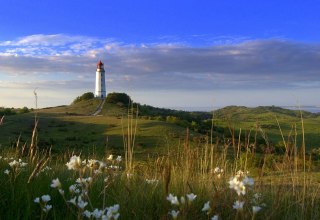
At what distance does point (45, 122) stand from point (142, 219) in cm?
3922

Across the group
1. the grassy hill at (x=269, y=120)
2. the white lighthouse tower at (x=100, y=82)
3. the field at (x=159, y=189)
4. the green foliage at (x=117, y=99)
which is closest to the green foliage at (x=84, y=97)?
the white lighthouse tower at (x=100, y=82)

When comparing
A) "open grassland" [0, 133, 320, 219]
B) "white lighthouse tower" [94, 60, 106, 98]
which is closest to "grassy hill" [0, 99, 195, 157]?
"white lighthouse tower" [94, 60, 106, 98]

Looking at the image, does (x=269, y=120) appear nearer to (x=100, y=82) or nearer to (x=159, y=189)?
(x=159, y=189)

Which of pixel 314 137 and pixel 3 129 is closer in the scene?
pixel 3 129

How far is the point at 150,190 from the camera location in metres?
5.00

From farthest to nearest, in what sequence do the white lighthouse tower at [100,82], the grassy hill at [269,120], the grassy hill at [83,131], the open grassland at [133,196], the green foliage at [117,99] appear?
the white lighthouse tower at [100,82], the green foliage at [117,99], the grassy hill at [83,131], the grassy hill at [269,120], the open grassland at [133,196]

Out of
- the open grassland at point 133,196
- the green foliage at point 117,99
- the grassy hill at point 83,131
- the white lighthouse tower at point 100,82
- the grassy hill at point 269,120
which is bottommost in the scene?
the grassy hill at point 83,131

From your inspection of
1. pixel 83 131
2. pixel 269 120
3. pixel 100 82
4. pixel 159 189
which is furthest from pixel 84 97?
pixel 159 189

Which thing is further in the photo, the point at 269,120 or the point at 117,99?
the point at 117,99

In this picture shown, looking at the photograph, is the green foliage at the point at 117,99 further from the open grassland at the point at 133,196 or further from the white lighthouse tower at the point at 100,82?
the open grassland at the point at 133,196

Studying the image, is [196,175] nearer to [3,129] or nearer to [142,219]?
[142,219]

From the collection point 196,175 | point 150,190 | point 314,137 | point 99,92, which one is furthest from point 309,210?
point 99,92

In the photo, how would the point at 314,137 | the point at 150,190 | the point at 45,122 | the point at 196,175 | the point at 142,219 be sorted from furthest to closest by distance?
the point at 314,137, the point at 45,122, the point at 196,175, the point at 150,190, the point at 142,219

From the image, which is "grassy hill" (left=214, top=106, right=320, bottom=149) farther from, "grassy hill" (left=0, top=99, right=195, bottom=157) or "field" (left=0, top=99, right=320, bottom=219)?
"grassy hill" (left=0, top=99, right=195, bottom=157)
